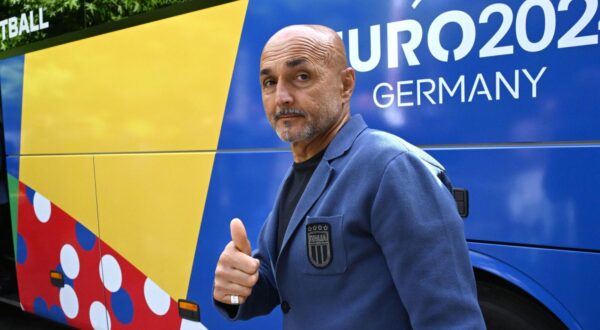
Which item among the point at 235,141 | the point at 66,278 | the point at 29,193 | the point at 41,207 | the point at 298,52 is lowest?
the point at 66,278

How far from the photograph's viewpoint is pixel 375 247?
4.63 ft

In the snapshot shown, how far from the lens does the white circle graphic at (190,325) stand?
12.3 ft

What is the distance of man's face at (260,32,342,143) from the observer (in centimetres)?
152

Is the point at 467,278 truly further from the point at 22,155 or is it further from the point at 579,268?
the point at 22,155

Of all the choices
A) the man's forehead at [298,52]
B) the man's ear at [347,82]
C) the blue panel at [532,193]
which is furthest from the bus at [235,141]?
the man's forehead at [298,52]

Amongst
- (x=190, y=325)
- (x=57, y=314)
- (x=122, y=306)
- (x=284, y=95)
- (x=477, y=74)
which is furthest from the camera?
(x=57, y=314)

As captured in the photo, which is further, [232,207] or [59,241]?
[59,241]

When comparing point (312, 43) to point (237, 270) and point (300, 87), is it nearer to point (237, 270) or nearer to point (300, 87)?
point (300, 87)

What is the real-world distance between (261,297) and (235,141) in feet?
5.97

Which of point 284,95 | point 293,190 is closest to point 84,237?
point 293,190

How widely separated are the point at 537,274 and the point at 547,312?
186mm

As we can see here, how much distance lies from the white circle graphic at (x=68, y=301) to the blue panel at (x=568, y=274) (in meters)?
3.51

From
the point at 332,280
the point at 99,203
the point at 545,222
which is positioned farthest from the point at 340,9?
the point at 99,203

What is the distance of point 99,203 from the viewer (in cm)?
439
